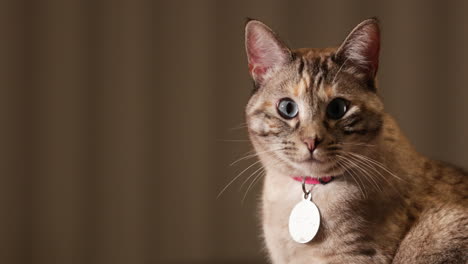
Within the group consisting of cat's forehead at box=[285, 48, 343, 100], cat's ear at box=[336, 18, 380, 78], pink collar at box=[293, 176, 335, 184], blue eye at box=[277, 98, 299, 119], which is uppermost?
cat's ear at box=[336, 18, 380, 78]

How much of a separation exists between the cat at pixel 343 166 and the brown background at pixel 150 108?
1.14m

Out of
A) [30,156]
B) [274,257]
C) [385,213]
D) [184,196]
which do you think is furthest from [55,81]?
[385,213]

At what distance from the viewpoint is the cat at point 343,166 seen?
1.50 meters

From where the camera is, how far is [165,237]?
2.90 meters

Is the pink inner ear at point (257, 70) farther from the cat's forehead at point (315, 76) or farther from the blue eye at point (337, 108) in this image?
the blue eye at point (337, 108)

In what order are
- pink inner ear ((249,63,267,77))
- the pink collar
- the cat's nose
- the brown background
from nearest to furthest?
the cat's nose < the pink collar < pink inner ear ((249,63,267,77)) < the brown background

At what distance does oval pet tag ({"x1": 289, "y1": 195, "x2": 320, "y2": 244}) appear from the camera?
4.98 feet

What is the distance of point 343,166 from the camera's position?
154cm

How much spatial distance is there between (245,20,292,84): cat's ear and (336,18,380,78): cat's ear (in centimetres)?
15

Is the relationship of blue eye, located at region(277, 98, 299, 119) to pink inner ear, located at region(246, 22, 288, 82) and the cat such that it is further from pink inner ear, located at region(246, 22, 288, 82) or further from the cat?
pink inner ear, located at region(246, 22, 288, 82)

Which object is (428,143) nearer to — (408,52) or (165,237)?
(408,52)

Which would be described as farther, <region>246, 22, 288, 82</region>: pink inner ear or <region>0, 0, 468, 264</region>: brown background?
<region>0, 0, 468, 264</region>: brown background

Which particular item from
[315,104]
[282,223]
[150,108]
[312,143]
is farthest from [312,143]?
[150,108]

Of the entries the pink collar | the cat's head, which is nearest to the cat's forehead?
the cat's head
